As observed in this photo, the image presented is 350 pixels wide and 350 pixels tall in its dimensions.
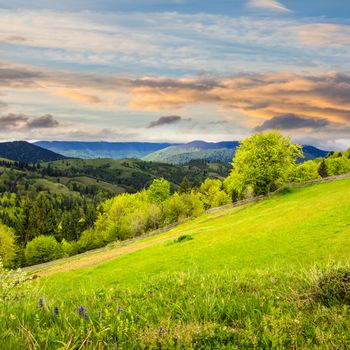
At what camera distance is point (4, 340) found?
169 inches

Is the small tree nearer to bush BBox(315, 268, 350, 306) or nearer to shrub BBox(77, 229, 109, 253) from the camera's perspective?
shrub BBox(77, 229, 109, 253)

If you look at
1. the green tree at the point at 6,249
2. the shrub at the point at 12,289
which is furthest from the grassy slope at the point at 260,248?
the green tree at the point at 6,249

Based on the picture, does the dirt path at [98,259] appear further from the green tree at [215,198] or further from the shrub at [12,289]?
the green tree at [215,198]

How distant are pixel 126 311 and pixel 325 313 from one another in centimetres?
292

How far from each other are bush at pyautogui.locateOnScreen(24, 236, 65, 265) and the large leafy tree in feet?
247

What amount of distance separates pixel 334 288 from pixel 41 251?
122 m

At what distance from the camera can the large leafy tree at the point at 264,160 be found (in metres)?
63.7

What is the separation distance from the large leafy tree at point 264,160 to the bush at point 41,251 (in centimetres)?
7514

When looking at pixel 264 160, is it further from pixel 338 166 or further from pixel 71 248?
pixel 71 248

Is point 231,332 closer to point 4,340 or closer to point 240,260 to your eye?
point 4,340

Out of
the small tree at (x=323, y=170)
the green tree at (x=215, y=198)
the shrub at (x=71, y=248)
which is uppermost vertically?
the small tree at (x=323, y=170)

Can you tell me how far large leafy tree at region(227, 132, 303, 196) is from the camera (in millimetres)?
63719

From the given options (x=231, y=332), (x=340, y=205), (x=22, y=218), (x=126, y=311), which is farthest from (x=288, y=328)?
(x=22, y=218)

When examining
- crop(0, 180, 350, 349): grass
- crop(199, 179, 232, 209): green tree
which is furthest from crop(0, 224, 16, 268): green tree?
crop(0, 180, 350, 349): grass
